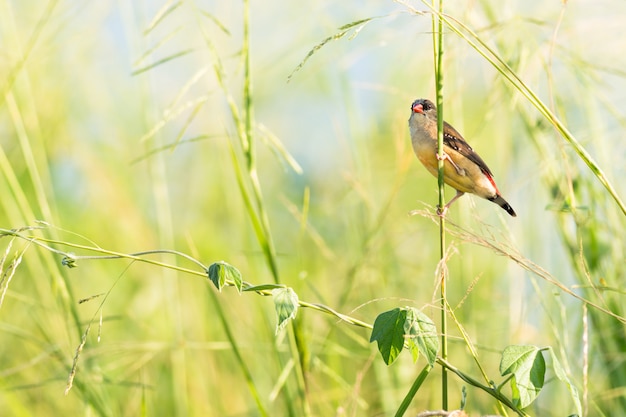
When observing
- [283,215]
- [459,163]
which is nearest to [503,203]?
[459,163]

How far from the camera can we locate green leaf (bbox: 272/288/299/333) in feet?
3.55

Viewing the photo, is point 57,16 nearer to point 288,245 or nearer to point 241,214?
point 241,214

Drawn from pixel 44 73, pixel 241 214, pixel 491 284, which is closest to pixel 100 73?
pixel 44 73

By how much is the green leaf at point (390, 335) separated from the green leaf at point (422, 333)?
1cm

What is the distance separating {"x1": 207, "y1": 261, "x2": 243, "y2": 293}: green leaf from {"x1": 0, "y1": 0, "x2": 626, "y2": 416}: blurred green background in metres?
0.20

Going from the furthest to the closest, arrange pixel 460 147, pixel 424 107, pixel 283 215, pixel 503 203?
pixel 283 215
pixel 424 107
pixel 503 203
pixel 460 147

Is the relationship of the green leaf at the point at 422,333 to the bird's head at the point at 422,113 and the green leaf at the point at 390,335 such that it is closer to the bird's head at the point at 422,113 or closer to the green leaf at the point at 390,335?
the green leaf at the point at 390,335

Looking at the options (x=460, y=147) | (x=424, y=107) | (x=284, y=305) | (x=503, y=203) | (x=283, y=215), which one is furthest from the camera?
(x=283, y=215)

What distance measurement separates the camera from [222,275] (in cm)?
110

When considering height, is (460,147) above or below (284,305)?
above

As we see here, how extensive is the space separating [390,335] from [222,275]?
0.25 m

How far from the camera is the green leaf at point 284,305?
1081mm

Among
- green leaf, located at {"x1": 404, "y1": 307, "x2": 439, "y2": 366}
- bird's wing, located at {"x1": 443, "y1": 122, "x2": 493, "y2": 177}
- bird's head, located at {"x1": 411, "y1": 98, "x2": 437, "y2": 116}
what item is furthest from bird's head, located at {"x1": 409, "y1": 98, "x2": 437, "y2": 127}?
green leaf, located at {"x1": 404, "y1": 307, "x2": 439, "y2": 366}

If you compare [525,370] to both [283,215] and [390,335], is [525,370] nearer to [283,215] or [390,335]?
[390,335]
